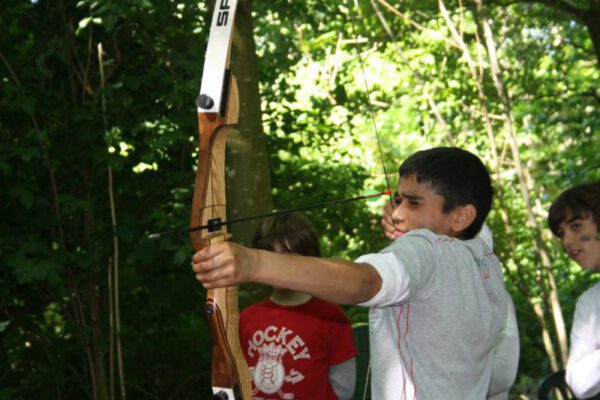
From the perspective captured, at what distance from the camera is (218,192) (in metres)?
1.82

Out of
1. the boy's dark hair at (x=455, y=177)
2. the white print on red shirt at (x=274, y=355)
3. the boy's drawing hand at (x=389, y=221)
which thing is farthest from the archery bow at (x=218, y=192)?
the white print on red shirt at (x=274, y=355)

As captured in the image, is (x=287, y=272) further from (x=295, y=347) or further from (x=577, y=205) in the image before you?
(x=577, y=205)

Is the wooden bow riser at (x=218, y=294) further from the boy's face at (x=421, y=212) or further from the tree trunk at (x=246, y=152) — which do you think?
the tree trunk at (x=246, y=152)

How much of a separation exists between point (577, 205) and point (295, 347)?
3.26ft

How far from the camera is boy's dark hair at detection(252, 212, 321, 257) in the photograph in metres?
2.77

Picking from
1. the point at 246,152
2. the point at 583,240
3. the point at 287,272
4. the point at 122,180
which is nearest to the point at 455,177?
the point at 287,272

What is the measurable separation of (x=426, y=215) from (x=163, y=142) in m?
2.22

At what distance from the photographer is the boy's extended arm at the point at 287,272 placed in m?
1.37

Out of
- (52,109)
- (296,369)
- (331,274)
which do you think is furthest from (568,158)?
(331,274)

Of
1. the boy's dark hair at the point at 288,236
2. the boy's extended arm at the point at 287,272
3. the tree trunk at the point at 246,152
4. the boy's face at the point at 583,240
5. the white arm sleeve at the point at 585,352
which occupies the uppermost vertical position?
the tree trunk at the point at 246,152

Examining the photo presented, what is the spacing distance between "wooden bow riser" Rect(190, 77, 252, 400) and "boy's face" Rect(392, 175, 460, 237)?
1.30 ft

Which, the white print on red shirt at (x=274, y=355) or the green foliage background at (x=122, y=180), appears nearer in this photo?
the white print on red shirt at (x=274, y=355)

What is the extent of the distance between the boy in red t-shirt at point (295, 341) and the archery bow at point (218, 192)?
0.76m

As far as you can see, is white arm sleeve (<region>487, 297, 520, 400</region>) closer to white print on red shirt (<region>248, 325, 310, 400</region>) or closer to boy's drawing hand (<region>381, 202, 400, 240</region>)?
boy's drawing hand (<region>381, 202, 400, 240</region>)
